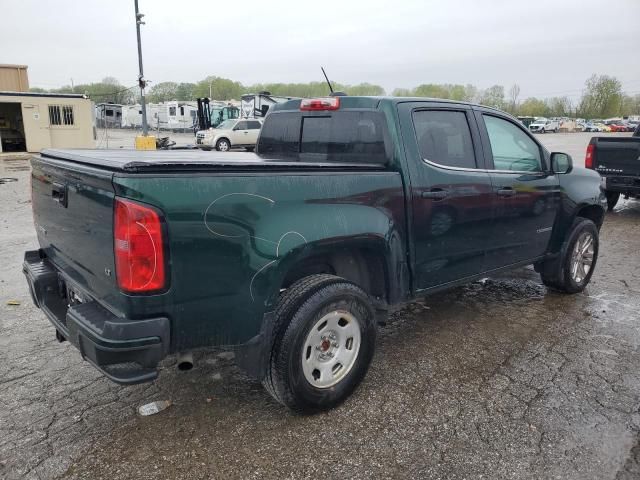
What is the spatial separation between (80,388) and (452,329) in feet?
9.52

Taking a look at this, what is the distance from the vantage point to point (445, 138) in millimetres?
3844

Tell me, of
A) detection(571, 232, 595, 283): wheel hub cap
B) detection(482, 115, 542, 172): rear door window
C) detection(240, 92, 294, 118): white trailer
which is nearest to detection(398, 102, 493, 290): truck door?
detection(482, 115, 542, 172): rear door window

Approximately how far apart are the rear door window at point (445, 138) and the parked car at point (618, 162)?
6.93m

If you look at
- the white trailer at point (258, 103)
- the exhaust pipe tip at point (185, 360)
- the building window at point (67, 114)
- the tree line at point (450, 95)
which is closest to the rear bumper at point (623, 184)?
the exhaust pipe tip at point (185, 360)

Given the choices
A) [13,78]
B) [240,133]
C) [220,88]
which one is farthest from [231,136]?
[220,88]

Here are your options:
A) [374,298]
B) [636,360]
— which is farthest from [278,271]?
[636,360]

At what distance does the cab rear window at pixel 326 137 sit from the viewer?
353cm

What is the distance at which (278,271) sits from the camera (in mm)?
2736

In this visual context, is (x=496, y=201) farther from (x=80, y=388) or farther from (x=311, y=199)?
(x=80, y=388)

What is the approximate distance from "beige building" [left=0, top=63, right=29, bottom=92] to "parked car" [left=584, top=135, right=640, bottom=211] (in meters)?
29.6

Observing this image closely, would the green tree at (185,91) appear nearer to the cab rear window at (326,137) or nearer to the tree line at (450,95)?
the tree line at (450,95)

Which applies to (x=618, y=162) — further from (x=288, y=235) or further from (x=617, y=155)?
(x=288, y=235)

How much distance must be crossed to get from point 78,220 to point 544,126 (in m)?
68.1

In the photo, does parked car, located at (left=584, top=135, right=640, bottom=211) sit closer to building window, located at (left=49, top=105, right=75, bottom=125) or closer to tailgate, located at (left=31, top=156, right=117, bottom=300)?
tailgate, located at (left=31, top=156, right=117, bottom=300)
